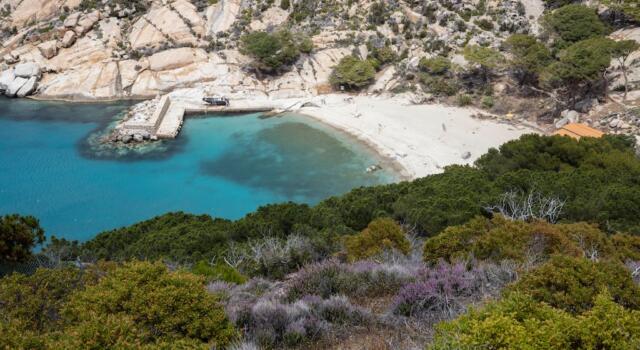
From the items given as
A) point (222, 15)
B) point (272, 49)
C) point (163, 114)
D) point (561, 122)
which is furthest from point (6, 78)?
point (561, 122)

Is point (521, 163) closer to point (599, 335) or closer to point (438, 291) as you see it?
point (438, 291)

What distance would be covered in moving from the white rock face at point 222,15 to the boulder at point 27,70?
16.1m

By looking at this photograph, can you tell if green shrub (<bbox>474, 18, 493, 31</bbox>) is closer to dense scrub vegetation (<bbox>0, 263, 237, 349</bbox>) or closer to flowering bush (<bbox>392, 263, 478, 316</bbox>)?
flowering bush (<bbox>392, 263, 478, 316</bbox>)

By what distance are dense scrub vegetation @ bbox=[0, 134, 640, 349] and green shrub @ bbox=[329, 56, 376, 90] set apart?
21.9m

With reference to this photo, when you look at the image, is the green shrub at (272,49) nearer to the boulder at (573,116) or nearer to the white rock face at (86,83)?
the white rock face at (86,83)

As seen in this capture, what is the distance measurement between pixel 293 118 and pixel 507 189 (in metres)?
21.3

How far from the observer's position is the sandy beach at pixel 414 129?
28.3 m

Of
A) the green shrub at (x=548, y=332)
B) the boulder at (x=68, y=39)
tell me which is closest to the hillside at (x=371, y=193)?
the green shrub at (x=548, y=332)

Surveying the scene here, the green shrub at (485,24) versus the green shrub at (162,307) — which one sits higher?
the green shrub at (485,24)

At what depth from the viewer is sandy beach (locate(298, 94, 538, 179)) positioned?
1113 inches

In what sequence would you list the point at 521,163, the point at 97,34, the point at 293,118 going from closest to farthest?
the point at 521,163 → the point at 293,118 → the point at 97,34

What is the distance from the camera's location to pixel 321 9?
47.9m

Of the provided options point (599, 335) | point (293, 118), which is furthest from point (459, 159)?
point (599, 335)

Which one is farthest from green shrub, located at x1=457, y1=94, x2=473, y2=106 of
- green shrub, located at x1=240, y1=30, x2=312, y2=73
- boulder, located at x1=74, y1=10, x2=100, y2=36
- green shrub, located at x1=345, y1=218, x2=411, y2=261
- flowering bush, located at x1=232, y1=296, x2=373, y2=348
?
boulder, located at x1=74, y1=10, x2=100, y2=36
